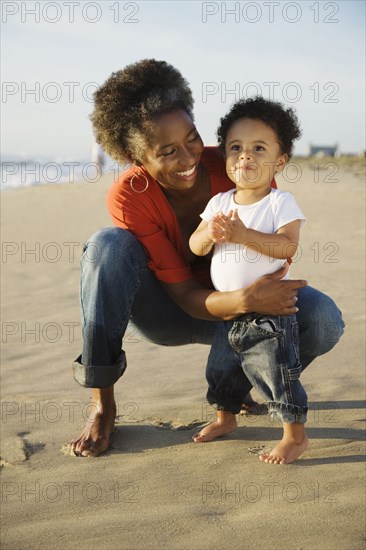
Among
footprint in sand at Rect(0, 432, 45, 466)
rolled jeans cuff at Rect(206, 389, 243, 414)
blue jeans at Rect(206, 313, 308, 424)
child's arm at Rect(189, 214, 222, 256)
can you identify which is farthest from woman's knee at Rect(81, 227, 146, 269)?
footprint in sand at Rect(0, 432, 45, 466)

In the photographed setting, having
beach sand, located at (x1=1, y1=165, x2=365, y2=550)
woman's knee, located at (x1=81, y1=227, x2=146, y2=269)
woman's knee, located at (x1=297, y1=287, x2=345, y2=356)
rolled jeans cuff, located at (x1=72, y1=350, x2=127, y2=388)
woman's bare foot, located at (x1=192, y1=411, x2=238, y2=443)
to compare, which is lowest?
beach sand, located at (x1=1, y1=165, x2=365, y2=550)

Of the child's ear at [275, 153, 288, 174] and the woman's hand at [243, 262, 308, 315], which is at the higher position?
the child's ear at [275, 153, 288, 174]

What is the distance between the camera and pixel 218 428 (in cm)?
289

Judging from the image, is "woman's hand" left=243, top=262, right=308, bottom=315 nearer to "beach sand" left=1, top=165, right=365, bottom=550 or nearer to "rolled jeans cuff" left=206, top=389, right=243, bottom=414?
"beach sand" left=1, top=165, right=365, bottom=550

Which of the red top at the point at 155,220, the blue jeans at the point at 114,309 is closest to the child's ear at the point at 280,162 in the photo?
the red top at the point at 155,220

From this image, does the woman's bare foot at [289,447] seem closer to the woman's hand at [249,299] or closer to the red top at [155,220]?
the woman's hand at [249,299]

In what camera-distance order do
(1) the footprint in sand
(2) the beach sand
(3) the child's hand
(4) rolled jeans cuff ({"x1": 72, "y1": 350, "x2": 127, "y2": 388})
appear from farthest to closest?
(4) rolled jeans cuff ({"x1": 72, "y1": 350, "x2": 127, "y2": 388}), (1) the footprint in sand, (3) the child's hand, (2) the beach sand

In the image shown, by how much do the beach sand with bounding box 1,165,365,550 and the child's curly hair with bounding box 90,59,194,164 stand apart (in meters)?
0.85

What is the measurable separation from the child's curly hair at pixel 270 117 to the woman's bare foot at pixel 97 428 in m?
1.13

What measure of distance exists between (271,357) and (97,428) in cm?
76

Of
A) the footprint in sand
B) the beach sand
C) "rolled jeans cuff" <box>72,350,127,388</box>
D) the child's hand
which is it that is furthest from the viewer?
"rolled jeans cuff" <box>72,350,127,388</box>

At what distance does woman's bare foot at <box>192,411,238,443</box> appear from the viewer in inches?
112

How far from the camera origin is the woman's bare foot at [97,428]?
2.77m

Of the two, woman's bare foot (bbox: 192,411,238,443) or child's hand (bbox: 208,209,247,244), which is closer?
child's hand (bbox: 208,209,247,244)
